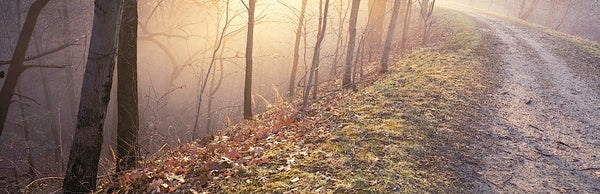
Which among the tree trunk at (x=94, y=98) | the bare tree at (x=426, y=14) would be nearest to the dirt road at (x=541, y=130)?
the bare tree at (x=426, y=14)

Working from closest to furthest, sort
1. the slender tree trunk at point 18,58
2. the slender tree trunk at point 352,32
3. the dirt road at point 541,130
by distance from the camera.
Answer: the dirt road at point 541,130 < the slender tree trunk at point 18,58 < the slender tree trunk at point 352,32

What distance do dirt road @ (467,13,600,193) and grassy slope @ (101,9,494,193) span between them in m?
0.59

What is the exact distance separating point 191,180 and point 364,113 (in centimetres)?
446

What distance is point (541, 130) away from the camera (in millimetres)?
7453

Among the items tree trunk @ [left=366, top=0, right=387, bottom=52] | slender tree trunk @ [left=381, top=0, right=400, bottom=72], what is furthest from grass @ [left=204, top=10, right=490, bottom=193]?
tree trunk @ [left=366, top=0, right=387, bottom=52]

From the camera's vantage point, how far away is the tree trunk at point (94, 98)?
508 centimetres

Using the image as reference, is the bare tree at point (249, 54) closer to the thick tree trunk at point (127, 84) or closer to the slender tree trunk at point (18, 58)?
the thick tree trunk at point (127, 84)

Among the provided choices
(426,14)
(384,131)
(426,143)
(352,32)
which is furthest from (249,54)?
(426,14)

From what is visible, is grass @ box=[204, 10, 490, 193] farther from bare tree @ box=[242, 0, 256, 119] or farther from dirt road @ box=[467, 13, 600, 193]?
bare tree @ box=[242, 0, 256, 119]

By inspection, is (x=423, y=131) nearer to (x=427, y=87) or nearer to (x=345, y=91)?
(x=427, y=87)

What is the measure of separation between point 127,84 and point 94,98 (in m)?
1.93

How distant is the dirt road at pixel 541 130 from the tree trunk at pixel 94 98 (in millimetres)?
5706

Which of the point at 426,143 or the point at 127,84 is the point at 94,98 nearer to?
the point at 127,84

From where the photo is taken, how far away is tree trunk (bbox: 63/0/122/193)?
508 cm
